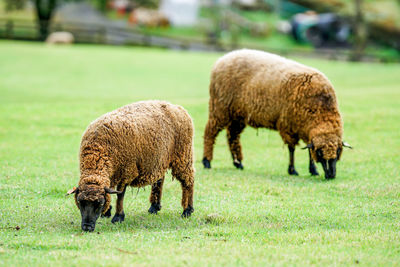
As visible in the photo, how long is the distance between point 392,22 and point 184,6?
2553 centimetres

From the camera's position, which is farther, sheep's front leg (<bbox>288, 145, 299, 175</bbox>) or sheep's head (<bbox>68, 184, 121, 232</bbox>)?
sheep's front leg (<bbox>288, 145, 299, 175</bbox>)

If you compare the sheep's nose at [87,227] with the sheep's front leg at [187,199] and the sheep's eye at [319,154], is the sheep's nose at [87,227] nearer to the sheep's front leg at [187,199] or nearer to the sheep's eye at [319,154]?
the sheep's front leg at [187,199]

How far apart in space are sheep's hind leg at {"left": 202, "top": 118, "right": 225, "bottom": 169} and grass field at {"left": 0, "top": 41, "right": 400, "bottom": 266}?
267mm

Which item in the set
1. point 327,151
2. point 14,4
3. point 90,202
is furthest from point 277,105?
point 14,4

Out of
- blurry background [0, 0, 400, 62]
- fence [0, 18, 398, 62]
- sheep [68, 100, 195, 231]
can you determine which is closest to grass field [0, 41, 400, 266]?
sheep [68, 100, 195, 231]

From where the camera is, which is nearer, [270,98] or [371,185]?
[371,185]

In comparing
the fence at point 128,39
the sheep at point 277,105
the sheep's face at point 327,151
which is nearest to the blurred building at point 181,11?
the fence at point 128,39

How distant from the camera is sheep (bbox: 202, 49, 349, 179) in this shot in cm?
1177

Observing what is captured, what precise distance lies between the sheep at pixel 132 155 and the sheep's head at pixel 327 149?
3553 mm

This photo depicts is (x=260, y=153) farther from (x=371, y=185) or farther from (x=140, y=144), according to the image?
(x=140, y=144)

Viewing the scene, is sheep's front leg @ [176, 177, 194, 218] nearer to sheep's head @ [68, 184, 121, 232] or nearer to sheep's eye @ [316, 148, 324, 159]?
sheep's head @ [68, 184, 121, 232]

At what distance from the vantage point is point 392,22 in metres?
56.6

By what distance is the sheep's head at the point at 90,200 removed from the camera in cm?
751

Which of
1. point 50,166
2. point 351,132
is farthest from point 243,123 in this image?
point 351,132
